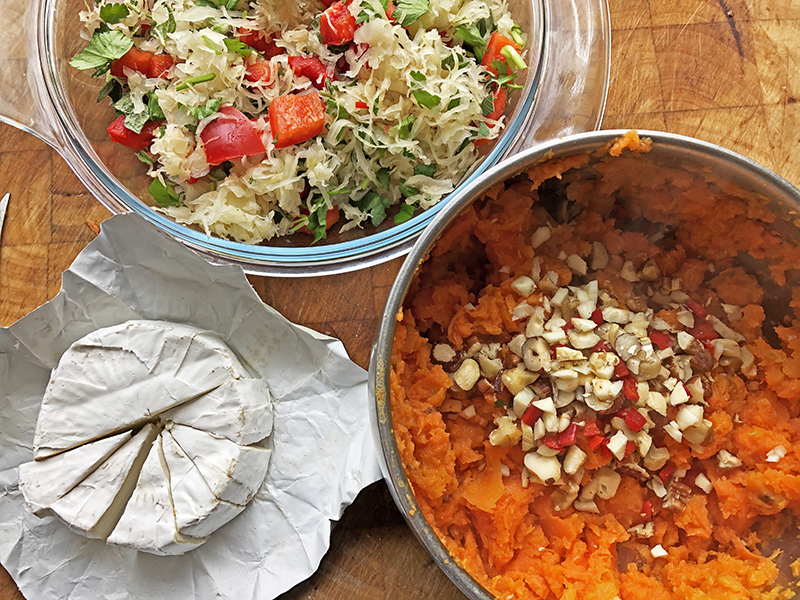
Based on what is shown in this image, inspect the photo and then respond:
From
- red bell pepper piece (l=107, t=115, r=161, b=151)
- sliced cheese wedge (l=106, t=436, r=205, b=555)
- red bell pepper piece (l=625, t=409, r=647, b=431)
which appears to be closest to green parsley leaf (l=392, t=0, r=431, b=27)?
red bell pepper piece (l=107, t=115, r=161, b=151)

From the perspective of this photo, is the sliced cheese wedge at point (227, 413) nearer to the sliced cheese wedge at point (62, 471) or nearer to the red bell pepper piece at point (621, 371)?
the sliced cheese wedge at point (62, 471)

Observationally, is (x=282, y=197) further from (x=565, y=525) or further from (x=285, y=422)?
(x=565, y=525)

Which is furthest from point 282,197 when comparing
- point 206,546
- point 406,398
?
point 206,546

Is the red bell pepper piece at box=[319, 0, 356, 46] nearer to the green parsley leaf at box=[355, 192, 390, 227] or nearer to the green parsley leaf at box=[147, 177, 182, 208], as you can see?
the green parsley leaf at box=[355, 192, 390, 227]


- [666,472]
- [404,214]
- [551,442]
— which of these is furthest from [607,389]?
[404,214]

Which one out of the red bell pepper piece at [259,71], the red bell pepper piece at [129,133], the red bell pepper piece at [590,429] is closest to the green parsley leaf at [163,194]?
the red bell pepper piece at [129,133]

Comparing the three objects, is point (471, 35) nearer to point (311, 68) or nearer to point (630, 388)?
point (311, 68)
